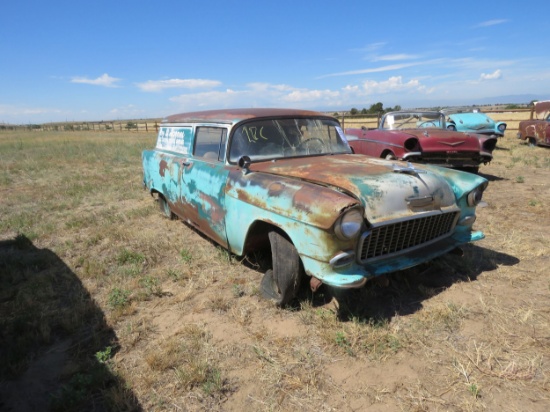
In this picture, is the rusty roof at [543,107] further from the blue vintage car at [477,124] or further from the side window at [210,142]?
the side window at [210,142]

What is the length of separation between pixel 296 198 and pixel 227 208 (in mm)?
946

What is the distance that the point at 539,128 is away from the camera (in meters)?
11.1

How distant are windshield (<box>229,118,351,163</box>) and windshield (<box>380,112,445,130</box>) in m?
3.90

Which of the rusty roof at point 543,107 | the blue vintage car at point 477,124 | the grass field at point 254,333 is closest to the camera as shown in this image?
the grass field at point 254,333

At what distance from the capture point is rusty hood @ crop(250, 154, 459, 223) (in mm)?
2486

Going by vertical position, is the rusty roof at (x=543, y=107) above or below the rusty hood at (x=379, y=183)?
above

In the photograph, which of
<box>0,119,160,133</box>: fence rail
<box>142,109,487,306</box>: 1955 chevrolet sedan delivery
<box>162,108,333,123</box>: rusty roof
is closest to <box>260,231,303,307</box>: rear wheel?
<box>142,109,487,306</box>: 1955 chevrolet sedan delivery

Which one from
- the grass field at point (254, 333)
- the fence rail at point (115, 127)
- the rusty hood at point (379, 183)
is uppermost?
the fence rail at point (115, 127)

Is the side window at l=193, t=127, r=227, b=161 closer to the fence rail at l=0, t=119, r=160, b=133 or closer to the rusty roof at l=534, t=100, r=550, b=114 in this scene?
the rusty roof at l=534, t=100, r=550, b=114

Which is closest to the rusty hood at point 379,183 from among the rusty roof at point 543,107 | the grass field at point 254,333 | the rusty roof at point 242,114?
the rusty roof at point 242,114

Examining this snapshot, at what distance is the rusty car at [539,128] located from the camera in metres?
11.0

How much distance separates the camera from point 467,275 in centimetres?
323

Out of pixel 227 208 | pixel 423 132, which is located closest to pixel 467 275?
pixel 227 208

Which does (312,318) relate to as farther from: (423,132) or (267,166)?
(423,132)
